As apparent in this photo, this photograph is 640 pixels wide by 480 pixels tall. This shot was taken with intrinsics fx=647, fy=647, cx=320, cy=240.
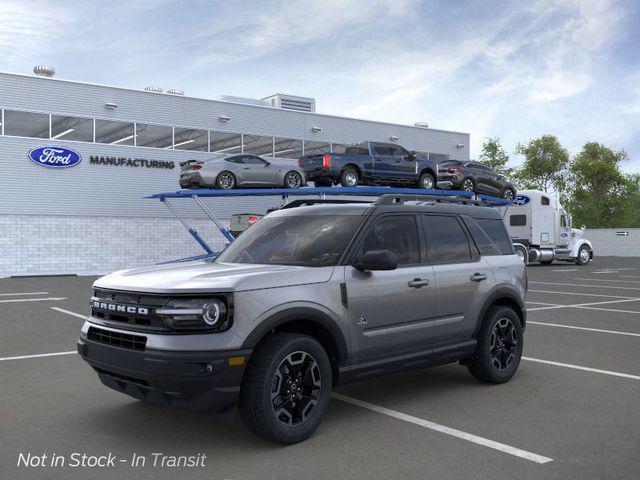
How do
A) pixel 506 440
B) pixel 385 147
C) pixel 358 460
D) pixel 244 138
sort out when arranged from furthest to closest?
pixel 244 138 → pixel 385 147 → pixel 506 440 → pixel 358 460

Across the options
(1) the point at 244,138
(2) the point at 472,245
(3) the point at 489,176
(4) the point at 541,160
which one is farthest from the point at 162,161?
(4) the point at 541,160

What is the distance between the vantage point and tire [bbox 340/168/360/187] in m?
23.1

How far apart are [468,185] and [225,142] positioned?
489 inches

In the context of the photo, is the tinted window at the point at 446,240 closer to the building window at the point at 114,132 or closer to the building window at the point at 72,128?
the building window at the point at 72,128

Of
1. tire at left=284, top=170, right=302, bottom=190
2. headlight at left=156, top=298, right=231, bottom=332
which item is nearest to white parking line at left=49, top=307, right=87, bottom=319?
headlight at left=156, top=298, right=231, bottom=332

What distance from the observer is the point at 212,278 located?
4605 millimetres

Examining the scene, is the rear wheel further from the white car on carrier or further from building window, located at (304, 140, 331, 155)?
building window, located at (304, 140, 331, 155)

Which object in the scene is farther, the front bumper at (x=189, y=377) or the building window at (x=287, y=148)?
the building window at (x=287, y=148)

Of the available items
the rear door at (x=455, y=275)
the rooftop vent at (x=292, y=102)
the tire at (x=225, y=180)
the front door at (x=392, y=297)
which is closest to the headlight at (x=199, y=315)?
the front door at (x=392, y=297)

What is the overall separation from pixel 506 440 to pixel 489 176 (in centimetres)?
2360

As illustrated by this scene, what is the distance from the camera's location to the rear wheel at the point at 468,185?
26078mm

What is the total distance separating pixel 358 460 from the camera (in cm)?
434

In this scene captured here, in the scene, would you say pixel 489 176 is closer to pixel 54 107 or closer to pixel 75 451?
pixel 54 107

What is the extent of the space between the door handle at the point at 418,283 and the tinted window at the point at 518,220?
2718 centimetres
